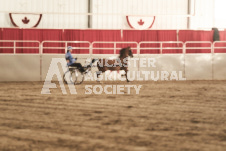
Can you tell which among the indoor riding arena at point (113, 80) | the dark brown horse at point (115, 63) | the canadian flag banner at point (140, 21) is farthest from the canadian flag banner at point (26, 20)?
the dark brown horse at point (115, 63)

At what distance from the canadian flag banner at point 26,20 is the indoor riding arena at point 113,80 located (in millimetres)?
56

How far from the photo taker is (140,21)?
2602 cm

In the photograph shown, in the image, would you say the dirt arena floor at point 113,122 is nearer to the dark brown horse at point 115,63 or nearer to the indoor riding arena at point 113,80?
the indoor riding arena at point 113,80

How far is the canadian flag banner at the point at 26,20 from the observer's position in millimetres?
25172

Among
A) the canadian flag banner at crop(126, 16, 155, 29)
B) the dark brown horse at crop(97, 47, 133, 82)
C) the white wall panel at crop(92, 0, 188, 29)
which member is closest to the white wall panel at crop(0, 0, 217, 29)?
the white wall panel at crop(92, 0, 188, 29)

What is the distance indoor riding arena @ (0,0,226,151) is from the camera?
6.29 meters

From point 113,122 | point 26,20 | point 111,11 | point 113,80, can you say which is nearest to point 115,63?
point 113,80

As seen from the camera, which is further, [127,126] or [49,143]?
[127,126]

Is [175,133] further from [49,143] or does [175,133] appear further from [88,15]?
[88,15]

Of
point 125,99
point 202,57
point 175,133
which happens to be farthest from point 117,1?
point 175,133

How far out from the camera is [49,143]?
18.9ft

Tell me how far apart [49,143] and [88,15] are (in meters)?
20.5

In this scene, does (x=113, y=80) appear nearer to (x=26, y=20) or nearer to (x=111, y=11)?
(x=111, y=11)

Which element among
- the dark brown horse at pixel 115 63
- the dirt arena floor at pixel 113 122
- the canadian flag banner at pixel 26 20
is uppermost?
the canadian flag banner at pixel 26 20
